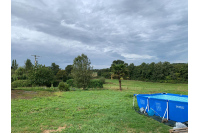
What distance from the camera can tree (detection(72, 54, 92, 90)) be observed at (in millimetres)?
22000

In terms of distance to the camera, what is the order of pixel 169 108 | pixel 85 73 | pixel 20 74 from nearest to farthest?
pixel 169 108
pixel 85 73
pixel 20 74

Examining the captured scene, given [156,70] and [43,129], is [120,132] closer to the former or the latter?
[43,129]

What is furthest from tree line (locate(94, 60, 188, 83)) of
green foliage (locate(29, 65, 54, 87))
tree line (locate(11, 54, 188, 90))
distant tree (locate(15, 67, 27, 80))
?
distant tree (locate(15, 67, 27, 80))

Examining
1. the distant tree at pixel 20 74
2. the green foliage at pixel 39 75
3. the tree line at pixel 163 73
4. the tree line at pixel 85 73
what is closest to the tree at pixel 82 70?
the tree line at pixel 85 73

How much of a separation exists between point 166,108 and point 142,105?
173 centimetres

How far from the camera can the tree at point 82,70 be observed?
22000 millimetres

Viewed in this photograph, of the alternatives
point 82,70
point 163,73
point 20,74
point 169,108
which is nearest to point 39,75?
point 82,70

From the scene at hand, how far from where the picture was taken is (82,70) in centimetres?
2208

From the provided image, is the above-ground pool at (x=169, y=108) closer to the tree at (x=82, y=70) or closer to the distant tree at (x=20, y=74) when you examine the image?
the tree at (x=82, y=70)

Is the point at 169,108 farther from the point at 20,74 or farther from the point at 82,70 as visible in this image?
the point at 20,74

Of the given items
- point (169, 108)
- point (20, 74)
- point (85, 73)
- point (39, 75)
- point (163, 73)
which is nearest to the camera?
point (169, 108)
